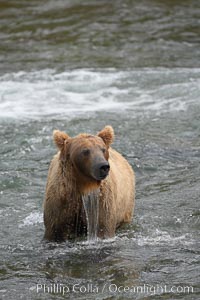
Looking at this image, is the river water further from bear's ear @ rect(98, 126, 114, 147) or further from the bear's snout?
bear's ear @ rect(98, 126, 114, 147)

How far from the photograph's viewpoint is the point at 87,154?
7.10 metres

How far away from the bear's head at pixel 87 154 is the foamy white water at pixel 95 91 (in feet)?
18.3

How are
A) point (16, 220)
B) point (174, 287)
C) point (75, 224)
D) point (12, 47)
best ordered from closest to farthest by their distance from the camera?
1. point (174, 287)
2. point (75, 224)
3. point (16, 220)
4. point (12, 47)

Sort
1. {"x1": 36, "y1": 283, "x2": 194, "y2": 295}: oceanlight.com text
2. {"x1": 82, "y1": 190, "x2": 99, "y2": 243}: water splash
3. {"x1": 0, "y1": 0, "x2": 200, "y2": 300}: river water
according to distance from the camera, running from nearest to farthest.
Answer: {"x1": 36, "y1": 283, "x2": 194, "y2": 295}: oceanlight.com text → {"x1": 0, "y1": 0, "x2": 200, "y2": 300}: river water → {"x1": 82, "y1": 190, "x2": 99, "y2": 243}: water splash

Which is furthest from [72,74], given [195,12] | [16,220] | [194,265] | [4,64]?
[194,265]

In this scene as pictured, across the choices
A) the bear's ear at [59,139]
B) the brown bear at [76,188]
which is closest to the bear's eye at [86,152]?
the brown bear at [76,188]

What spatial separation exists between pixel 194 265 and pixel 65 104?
7.28 m

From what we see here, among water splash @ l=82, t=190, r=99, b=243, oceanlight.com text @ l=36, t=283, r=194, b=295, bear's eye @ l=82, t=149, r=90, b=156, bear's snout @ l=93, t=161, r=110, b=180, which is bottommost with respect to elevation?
oceanlight.com text @ l=36, t=283, r=194, b=295

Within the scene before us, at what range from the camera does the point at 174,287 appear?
6.47 m

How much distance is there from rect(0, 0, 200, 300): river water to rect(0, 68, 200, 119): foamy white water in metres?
0.02

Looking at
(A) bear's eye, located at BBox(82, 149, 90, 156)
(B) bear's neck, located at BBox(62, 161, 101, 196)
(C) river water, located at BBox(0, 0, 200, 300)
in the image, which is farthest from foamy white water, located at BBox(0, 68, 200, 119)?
(A) bear's eye, located at BBox(82, 149, 90, 156)

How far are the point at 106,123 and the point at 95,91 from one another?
2413mm

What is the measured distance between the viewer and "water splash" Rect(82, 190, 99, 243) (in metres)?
7.40

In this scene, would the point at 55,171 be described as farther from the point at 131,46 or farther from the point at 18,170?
the point at 131,46
